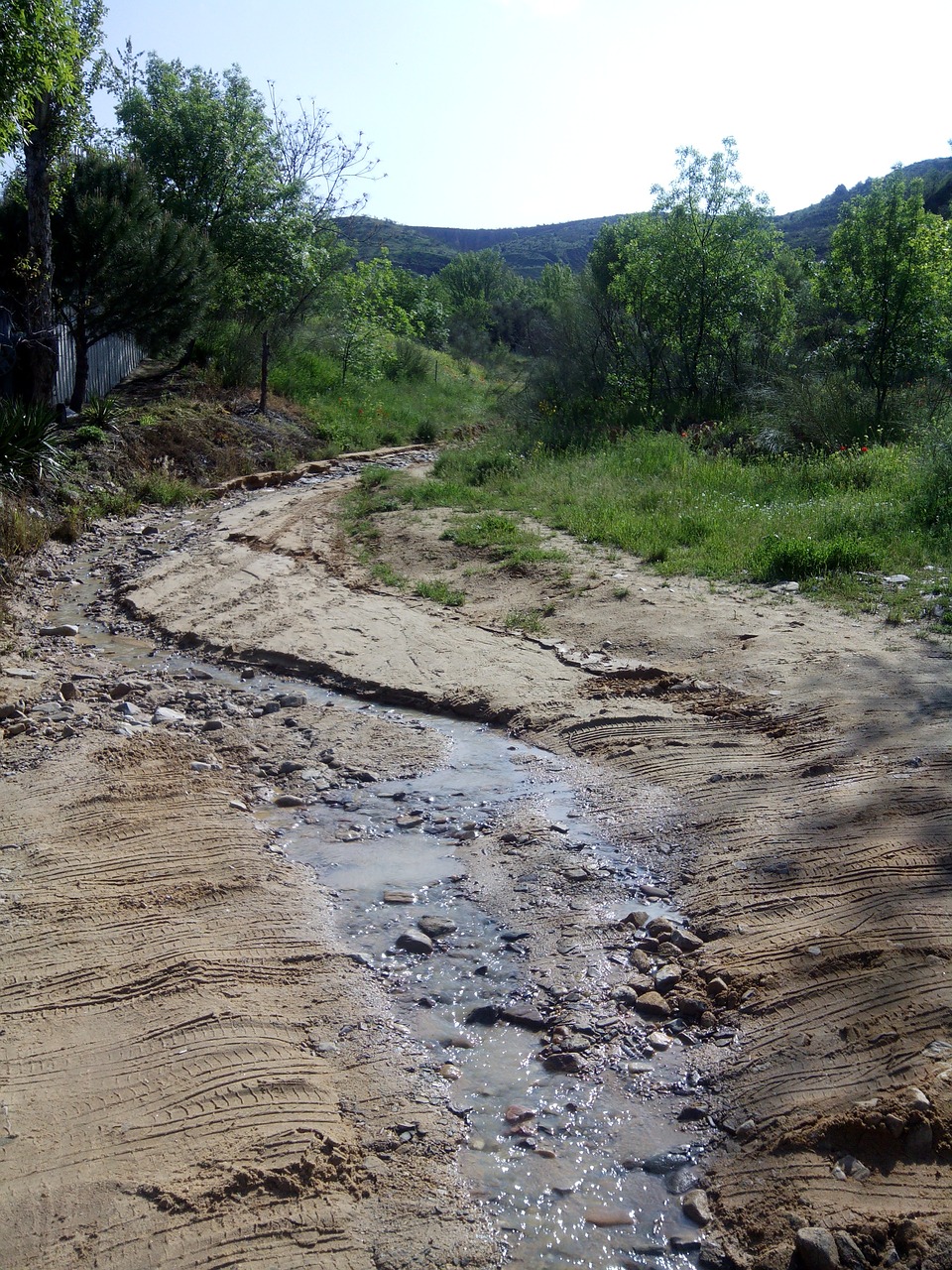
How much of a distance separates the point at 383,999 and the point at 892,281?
1564 cm

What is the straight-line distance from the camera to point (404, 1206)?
2.67 m

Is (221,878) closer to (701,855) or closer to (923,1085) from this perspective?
(701,855)

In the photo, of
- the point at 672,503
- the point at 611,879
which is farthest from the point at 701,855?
the point at 672,503

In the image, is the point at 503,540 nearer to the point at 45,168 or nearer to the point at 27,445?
the point at 27,445

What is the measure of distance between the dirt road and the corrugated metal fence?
10.8 metres

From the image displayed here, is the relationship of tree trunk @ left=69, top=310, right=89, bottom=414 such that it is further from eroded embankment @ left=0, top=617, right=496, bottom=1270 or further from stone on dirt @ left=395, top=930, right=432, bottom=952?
stone on dirt @ left=395, top=930, right=432, bottom=952

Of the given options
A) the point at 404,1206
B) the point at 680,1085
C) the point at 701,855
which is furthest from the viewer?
→ the point at 701,855

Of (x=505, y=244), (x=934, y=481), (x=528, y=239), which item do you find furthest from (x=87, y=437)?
(x=528, y=239)

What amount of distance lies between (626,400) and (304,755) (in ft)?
53.9

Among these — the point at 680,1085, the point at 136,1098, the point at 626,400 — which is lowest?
the point at 680,1085

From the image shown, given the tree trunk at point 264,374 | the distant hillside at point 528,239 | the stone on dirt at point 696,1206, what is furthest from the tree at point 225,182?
the distant hillside at point 528,239

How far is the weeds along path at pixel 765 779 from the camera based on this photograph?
9.21ft

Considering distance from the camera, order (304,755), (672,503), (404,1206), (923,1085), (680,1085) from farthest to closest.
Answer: (672,503) < (304,755) < (680,1085) < (923,1085) < (404,1206)

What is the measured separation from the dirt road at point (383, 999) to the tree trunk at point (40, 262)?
828cm
